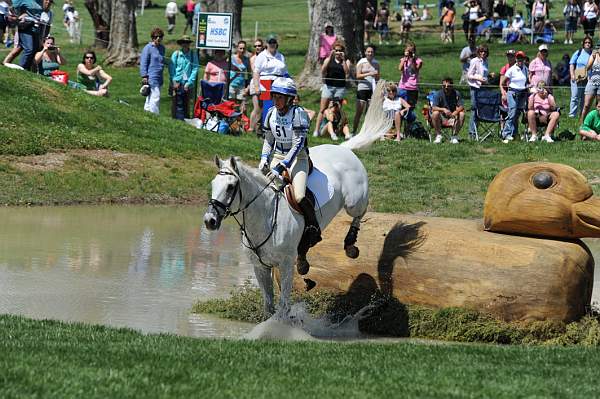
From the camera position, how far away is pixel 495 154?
23.2m

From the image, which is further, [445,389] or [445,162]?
[445,162]

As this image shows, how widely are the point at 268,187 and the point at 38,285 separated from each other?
3390 millimetres

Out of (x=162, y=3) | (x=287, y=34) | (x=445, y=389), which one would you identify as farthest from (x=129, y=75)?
(x=162, y=3)

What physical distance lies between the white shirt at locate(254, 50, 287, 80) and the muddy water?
6157 mm

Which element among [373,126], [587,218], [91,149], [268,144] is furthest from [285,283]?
[91,149]

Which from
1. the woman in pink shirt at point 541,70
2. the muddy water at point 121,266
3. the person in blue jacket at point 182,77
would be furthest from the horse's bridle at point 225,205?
the woman in pink shirt at point 541,70

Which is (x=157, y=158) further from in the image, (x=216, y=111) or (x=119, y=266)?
(x=119, y=266)

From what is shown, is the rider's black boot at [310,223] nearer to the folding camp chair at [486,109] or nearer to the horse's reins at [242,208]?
the horse's reins at [242,208]

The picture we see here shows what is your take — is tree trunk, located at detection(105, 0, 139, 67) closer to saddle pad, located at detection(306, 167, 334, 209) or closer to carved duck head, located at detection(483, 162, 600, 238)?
saddle pad, located at detection(306, 167, 334, 209)

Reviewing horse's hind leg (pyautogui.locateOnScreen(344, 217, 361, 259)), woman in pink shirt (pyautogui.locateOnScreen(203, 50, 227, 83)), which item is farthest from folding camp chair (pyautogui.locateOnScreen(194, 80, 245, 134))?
horse's hind leg (pyautogui.locateOnScreen(344, 217, 361, 259))

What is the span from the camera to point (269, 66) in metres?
24.6

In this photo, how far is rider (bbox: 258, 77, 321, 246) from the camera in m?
11.0

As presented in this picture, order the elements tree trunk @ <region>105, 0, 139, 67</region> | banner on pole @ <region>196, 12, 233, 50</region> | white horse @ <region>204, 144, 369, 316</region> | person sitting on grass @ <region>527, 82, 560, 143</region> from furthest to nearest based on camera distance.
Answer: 1. tree trunk @ <region>105, 0, 139, 67</region>
2. banner on pole @ <region>196, 12, 233, 50</region>
3. person sitting on grass @ <region>527, 82, 560, 143</region>
4. white horse @ <region>204, 144, 369, 316</region>

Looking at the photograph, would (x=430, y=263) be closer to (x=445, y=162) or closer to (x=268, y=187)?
(x=268, y=187)
